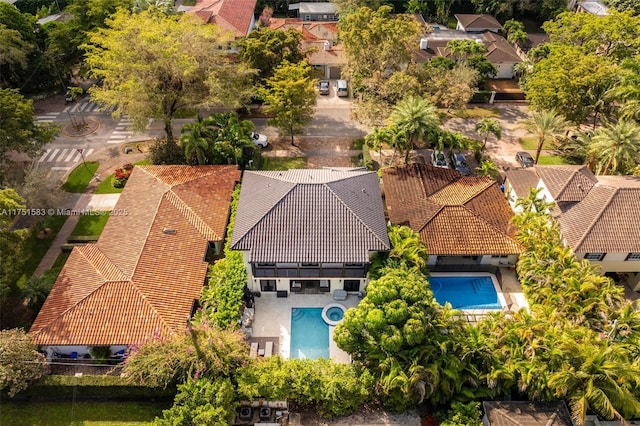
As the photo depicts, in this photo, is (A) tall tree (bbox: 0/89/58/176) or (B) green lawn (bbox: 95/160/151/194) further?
(B) green lawn (bbox: 95/160/151/194)

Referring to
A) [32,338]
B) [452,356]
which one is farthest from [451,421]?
[32,338]

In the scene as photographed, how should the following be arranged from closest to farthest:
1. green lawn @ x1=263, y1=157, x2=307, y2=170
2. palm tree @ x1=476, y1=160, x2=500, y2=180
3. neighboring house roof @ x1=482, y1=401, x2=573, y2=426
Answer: neighboring house roof @ x1=482, y1=401, x2=573, y2=426 → palm tree @ x1=476, y1=160, x2=500, y2=180 → green lawn @ x1=263, y1=157, x2=307, y2=170

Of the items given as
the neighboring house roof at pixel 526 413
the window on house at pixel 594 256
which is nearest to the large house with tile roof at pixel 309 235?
the neighboring house roof at pixel 526 413

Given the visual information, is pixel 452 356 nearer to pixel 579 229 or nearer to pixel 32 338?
pixel 579 229

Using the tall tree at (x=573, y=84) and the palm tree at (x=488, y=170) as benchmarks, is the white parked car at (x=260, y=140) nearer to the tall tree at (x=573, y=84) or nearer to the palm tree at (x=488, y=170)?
the palm tree at (x=488, y=170)

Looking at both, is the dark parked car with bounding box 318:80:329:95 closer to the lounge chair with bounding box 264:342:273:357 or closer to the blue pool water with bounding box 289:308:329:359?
the blue pool water with bounding box 289:308:329:359

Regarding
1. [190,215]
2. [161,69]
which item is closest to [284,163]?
[190,215]

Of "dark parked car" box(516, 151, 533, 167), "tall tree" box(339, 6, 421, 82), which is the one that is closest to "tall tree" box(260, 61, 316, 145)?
"tall tree" box(339, 6, 421, 82)
